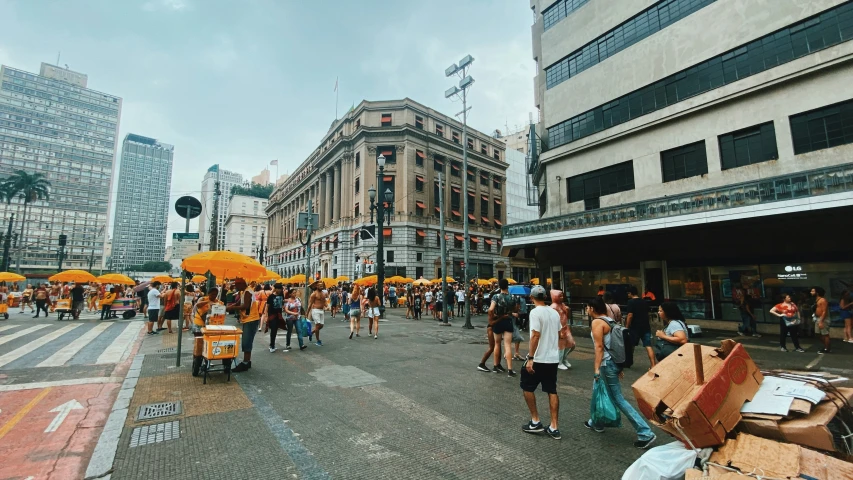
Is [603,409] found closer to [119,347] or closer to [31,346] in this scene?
[119,347]

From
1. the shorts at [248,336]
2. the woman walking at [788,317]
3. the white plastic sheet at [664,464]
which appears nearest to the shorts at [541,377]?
the white plastic sheet at [664,464]

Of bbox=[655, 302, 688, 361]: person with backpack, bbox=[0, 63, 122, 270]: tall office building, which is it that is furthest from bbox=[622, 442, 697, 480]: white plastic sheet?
bbox=[0, 63, 122, 270]: tall office building

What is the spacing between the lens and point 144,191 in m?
59.6

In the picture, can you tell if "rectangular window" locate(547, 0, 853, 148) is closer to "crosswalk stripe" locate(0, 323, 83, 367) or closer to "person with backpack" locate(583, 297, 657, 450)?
"person with backpack" locate(583, 297, 657, 450)

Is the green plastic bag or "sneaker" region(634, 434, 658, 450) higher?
the green plastic bag

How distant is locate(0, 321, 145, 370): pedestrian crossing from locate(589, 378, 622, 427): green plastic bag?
10366 millimetres

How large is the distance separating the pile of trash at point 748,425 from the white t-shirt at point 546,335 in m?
1.50

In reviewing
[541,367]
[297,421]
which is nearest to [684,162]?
[541,367]

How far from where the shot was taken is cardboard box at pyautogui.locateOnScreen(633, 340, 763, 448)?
264cm

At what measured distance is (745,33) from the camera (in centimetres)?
1520

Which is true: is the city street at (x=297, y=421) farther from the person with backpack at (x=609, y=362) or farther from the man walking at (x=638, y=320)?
the man walking at (x=638, y=320)

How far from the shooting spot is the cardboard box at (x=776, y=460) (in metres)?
2.18

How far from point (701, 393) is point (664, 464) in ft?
1.99

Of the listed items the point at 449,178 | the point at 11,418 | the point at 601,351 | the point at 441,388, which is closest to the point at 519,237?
the point at 441,388
